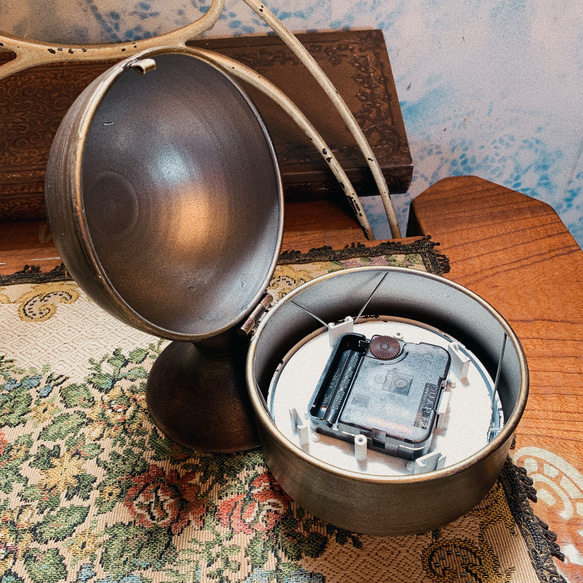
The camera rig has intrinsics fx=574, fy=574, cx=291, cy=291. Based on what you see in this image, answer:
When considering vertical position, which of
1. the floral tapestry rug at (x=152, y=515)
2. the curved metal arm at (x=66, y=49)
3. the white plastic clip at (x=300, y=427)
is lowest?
the floral tapestry rug at (x=152, y=515)

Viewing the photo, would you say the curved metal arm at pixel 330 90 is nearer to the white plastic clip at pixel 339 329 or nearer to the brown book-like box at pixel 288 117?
the brown book-like box at pixel 288 117

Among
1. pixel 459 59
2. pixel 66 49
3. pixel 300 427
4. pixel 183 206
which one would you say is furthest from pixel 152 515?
pixel 459 59

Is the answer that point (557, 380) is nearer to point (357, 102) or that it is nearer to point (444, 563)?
point (444, 563)

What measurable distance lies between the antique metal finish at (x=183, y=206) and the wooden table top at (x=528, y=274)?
25cm

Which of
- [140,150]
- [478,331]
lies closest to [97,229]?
[140,150]

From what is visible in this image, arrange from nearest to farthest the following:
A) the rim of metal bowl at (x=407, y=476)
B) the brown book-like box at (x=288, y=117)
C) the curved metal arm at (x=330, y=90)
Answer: the rim of metal bowl at (x=407, y=476), the curved metal arm at (x=330, y=90), the brown book-like box at (x=288, y=117)

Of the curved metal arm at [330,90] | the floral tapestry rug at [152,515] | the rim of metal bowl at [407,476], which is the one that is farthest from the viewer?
the curved metal arm at [330,90]

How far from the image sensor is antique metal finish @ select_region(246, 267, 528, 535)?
1.29 ft

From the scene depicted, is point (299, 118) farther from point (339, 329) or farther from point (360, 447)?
point (360, 447)

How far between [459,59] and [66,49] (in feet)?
1.99

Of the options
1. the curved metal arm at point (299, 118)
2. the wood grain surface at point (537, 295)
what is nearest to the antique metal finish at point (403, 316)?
the wood grain surface at point (537, 295)

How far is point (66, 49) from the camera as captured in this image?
57 centimetres

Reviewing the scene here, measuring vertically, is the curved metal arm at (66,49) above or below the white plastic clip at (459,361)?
above

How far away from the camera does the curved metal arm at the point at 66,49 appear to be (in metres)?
0.56
